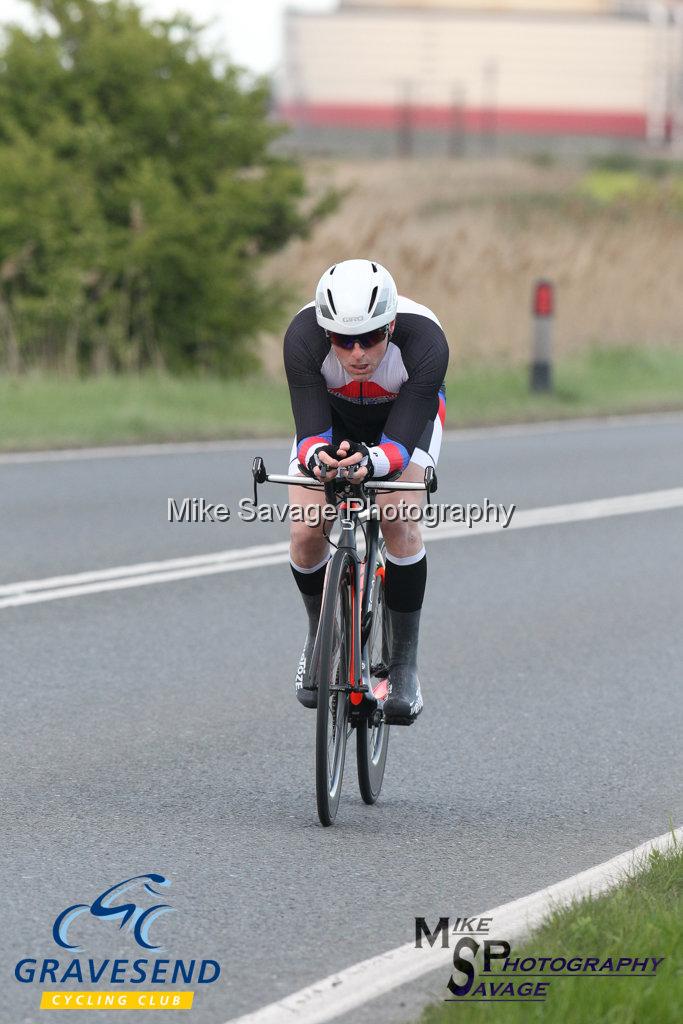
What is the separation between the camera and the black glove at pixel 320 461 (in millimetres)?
5289

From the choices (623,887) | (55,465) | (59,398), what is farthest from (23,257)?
(623,887)

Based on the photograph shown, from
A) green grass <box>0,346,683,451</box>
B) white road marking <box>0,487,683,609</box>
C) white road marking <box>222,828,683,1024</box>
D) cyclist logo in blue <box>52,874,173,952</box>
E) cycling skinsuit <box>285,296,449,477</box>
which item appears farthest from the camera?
green grass <box>0,346,683,451</box>

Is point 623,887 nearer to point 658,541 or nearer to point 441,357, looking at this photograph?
point 441,357

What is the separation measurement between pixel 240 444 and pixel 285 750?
28.3 feet

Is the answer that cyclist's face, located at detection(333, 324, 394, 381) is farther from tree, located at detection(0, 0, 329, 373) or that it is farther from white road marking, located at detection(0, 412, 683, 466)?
tree, located at detection(0, 0, 329, 373)

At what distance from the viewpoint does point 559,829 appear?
5.45 m

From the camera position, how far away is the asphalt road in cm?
457

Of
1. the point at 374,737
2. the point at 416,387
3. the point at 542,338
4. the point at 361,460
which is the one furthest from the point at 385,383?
the point at 542,338

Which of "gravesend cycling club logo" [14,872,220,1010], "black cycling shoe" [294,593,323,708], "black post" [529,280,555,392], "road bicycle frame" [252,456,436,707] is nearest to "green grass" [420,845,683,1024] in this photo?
"gravesend cycling club logo" [14,872,220,1010]

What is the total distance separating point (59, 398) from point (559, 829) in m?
11.3

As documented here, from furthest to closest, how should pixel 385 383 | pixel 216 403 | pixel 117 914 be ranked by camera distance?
pixel 216 403, pixel 385 383, pixel 117 914

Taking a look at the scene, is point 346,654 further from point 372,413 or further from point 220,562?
point 220,562

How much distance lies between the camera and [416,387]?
552cm

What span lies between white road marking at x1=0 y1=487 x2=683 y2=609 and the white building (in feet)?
395
